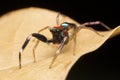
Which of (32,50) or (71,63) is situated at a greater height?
(71,63)

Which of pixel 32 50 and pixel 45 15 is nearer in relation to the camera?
pixel 32 50

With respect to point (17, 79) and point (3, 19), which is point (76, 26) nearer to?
point (3, 19)

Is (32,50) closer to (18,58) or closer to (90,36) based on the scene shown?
(18,58)

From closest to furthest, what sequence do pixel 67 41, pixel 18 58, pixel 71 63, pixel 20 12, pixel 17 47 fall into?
pixel 71 63 < pixel 18 58 < pixel 17 47 < pixel 67 41 < pixel 20 12

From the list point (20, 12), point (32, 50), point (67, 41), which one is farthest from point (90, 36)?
point (20, 12)

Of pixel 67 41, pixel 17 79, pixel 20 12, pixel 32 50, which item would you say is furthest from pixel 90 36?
pixel 17 79

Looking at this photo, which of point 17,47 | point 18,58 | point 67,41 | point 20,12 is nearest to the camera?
point 18,58
